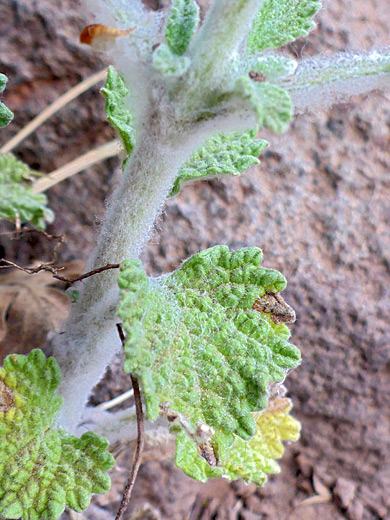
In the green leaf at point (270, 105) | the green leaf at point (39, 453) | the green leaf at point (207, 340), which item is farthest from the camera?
the green leaf at point (39, 453)

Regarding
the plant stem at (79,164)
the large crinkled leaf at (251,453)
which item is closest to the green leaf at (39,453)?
the large crinkled leaf at (251,453)

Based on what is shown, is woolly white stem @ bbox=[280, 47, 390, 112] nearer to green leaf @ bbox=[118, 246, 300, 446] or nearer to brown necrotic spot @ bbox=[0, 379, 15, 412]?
green leaf @ bbox=[118, 246, 300, 446]

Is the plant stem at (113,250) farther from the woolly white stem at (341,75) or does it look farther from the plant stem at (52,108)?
the plant stem at (52,108)

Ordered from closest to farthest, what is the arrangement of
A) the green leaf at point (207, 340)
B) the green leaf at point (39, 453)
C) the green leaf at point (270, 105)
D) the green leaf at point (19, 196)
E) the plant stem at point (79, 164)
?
the green leaf at point (270, 105)
the green leaf at point (207, 340)
the green leaf at point (39, 453)
the green leaf at point (19, 196)
the plant stem at point (79, 164)

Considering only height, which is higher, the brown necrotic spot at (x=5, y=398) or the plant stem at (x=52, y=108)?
the plant stem at (x=52, y=108)

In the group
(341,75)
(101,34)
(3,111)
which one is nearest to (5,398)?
(3,111)
